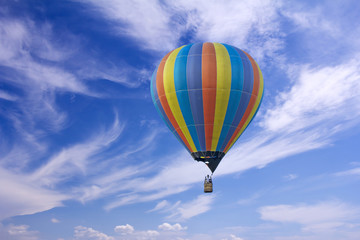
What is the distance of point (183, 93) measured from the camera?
116ft

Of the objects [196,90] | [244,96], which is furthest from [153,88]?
[244,96]

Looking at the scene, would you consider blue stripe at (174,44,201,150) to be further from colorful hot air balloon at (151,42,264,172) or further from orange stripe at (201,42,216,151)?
orange stripe at (201,42,216,151)

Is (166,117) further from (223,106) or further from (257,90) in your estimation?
(257,90)

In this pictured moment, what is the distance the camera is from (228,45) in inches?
1491

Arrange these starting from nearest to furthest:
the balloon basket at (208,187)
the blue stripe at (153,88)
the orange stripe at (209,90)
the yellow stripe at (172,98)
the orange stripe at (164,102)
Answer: the orange stripe at (209,90)
the yellow stripe at (172,98)
the balloon basket at (208,187)
the orange stripe at (164,102)
the blue stripe at (153,88)

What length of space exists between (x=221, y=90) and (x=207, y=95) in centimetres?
119

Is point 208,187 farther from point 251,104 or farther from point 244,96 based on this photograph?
point 244,96

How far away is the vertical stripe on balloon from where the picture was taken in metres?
35.1

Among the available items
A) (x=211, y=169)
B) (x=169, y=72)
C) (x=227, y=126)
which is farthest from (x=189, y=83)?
(x=211, y=169)

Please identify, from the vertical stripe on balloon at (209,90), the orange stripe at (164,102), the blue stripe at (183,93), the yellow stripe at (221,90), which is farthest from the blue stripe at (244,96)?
the orange stripe at (164,102)

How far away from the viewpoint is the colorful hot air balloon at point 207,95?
35.2 meters

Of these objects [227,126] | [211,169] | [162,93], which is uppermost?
[162,93]

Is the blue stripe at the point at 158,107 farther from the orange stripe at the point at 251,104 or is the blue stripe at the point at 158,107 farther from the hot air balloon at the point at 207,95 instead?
the orange stripe at the point at 251,104

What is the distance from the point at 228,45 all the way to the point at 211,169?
1076 centimetres
